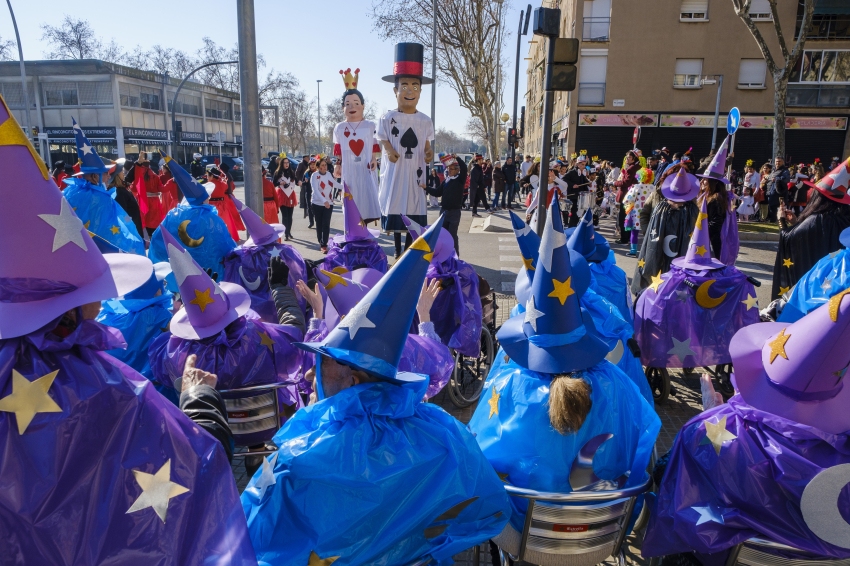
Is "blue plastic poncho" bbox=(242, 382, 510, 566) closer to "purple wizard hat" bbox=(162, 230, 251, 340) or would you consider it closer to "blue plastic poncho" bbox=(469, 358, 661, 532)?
"blue plastic poncho" bbox=(469, 358, 661, 532)

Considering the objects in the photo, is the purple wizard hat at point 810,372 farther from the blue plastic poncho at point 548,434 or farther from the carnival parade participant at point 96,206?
the carnival parade participant at point 96,206

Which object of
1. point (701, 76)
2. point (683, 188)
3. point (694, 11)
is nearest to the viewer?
point (683, 188)

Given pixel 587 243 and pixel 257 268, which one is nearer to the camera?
pixel 587 243

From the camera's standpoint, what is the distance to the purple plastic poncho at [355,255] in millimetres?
5164

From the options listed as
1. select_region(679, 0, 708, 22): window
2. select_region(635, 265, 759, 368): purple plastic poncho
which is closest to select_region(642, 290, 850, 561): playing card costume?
select_region(635, 265, 759, 368): purple plastic poncho

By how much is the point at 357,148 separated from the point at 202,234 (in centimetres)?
367

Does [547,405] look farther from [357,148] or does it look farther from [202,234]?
[357,148]

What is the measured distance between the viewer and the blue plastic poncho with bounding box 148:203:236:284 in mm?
5344

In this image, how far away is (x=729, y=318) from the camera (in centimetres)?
465

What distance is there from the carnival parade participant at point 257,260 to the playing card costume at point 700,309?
9.39ft

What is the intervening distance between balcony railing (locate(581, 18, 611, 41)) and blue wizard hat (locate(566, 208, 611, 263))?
27.7 m

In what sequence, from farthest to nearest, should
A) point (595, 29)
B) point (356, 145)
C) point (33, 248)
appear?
point (595, 29) → point (356, 145) → point (33, 248)

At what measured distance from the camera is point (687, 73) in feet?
93.5

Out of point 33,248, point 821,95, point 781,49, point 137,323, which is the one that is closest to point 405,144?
point 137,323
